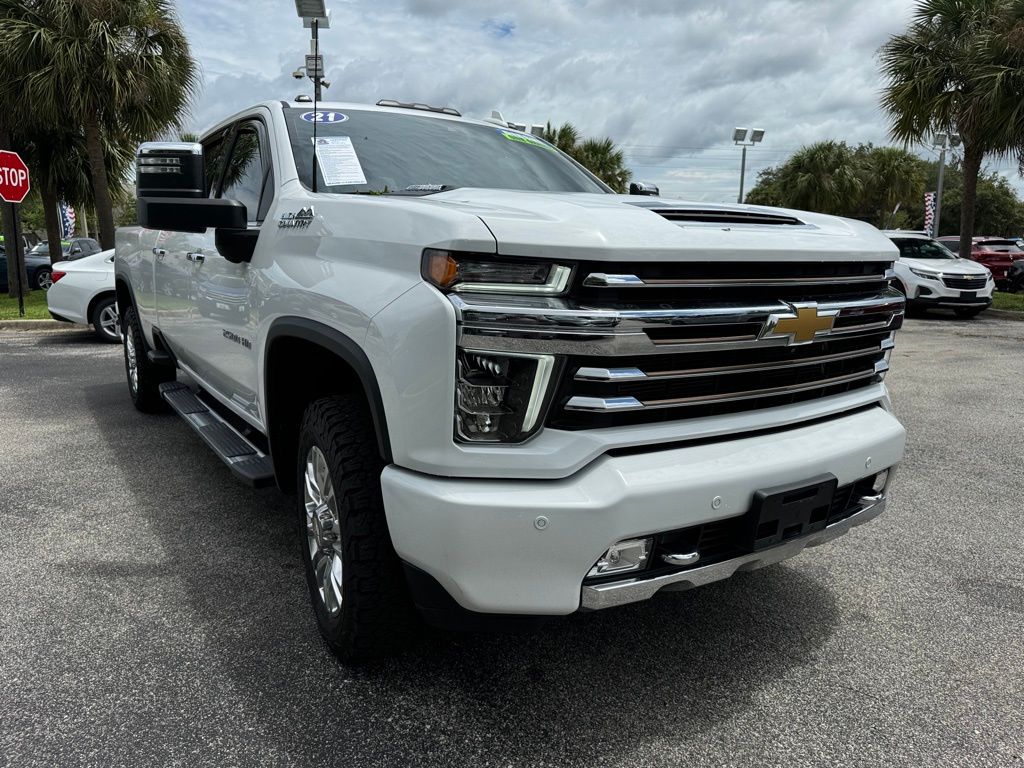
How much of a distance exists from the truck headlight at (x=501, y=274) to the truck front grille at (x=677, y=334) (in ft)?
0.10

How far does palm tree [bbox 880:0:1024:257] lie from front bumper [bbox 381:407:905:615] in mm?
15492

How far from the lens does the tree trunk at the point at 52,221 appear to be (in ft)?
61.2

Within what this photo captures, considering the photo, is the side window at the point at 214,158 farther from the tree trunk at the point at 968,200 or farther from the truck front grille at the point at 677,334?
the tree trunk at the point at 968,200

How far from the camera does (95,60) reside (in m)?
13.8

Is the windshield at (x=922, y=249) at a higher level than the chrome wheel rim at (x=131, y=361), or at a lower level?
higher

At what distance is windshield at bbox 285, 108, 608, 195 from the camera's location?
9.95 ft

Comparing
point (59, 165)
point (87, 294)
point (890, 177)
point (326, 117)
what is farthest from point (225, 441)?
point (890, 177)

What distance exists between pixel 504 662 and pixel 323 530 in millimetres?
712

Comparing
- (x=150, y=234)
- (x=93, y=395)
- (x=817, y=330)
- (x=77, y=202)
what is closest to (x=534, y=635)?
(x=817, y=330)

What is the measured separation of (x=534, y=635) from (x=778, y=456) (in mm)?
1072

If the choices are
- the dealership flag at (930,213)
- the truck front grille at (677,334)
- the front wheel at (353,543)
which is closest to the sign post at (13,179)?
the front wheel at (353,543)

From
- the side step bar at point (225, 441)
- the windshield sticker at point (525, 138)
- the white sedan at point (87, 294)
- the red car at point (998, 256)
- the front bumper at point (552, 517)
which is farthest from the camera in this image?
the red car at point (998, 256)

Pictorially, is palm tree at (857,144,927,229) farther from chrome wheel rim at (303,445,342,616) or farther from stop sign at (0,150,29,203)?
chrome wheel rim at (303,445,342,616)

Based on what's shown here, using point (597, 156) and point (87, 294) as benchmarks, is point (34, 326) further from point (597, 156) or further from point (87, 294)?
point (597, 156)
